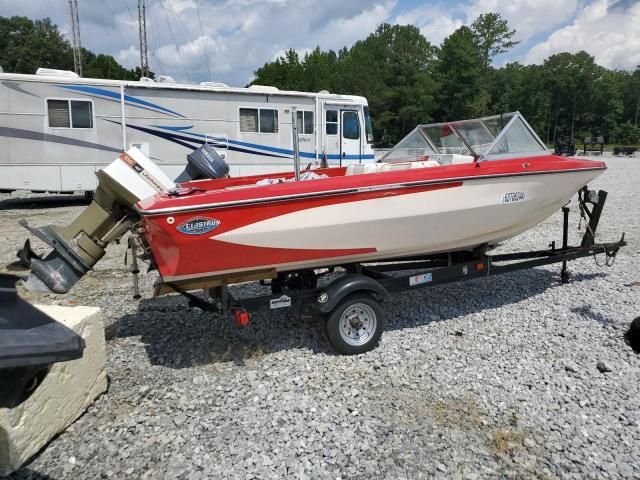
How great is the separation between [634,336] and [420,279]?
1.86 m

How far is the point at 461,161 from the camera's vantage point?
4.83 meters

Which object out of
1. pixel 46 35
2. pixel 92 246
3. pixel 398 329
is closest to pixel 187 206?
pixel 92 246

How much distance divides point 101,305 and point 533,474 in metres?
4.43

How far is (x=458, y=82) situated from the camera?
46.6 metres

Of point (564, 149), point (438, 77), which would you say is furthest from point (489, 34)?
point (564, 149)

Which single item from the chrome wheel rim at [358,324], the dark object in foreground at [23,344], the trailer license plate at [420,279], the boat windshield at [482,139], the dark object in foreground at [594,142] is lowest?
the chrome wheel rim at [358,324]

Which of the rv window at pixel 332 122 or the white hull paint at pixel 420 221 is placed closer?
the white hull paint at pixel 420 221

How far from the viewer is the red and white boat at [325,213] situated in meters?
3.45

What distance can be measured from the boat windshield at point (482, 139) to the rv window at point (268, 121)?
275 inches

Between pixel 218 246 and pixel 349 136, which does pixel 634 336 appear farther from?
pixel 349 136

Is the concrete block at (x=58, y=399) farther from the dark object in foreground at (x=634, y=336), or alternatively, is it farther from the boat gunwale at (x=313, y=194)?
the dark object in foreground at (x=634, y=336)

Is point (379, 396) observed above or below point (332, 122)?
below

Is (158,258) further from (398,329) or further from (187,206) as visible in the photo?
(398,329)

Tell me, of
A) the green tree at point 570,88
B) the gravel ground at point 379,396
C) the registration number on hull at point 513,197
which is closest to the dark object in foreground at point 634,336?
the gravel ground at point 379,396
